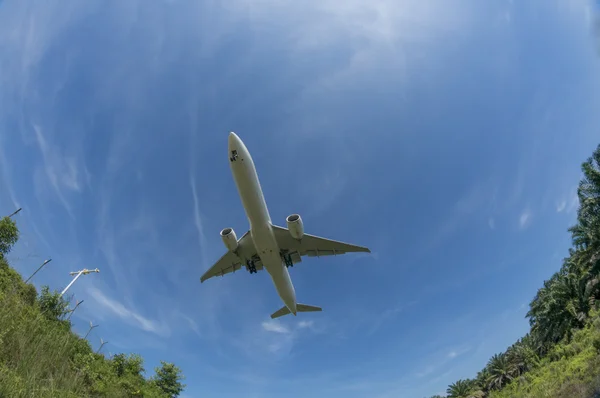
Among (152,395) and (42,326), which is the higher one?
(152,395)

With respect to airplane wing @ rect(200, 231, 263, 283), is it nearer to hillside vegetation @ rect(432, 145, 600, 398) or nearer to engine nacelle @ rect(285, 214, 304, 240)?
engine nacelle @ rect(285, 214, 304, 240)

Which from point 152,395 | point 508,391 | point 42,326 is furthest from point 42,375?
point 508,391

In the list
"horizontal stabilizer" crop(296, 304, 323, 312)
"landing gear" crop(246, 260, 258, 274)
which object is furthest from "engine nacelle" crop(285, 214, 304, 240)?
"horizontal stabilizer" crop(296, 304, 323, 312)

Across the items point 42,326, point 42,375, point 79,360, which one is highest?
point 79,360

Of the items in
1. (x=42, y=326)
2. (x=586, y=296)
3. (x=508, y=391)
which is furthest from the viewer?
(x=508, y=391)

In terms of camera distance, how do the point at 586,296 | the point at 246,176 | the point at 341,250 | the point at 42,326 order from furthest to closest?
the point at 586,296 → the point at 341,250 → the point at 246,176 → the point at 42,326

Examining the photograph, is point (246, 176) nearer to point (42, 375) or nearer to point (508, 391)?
point (42, 375)

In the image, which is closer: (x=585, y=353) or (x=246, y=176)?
(x=246, y=176)

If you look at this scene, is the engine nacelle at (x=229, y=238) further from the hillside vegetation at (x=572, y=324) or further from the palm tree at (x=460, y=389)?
the palm tree at (x=460, y=389)
